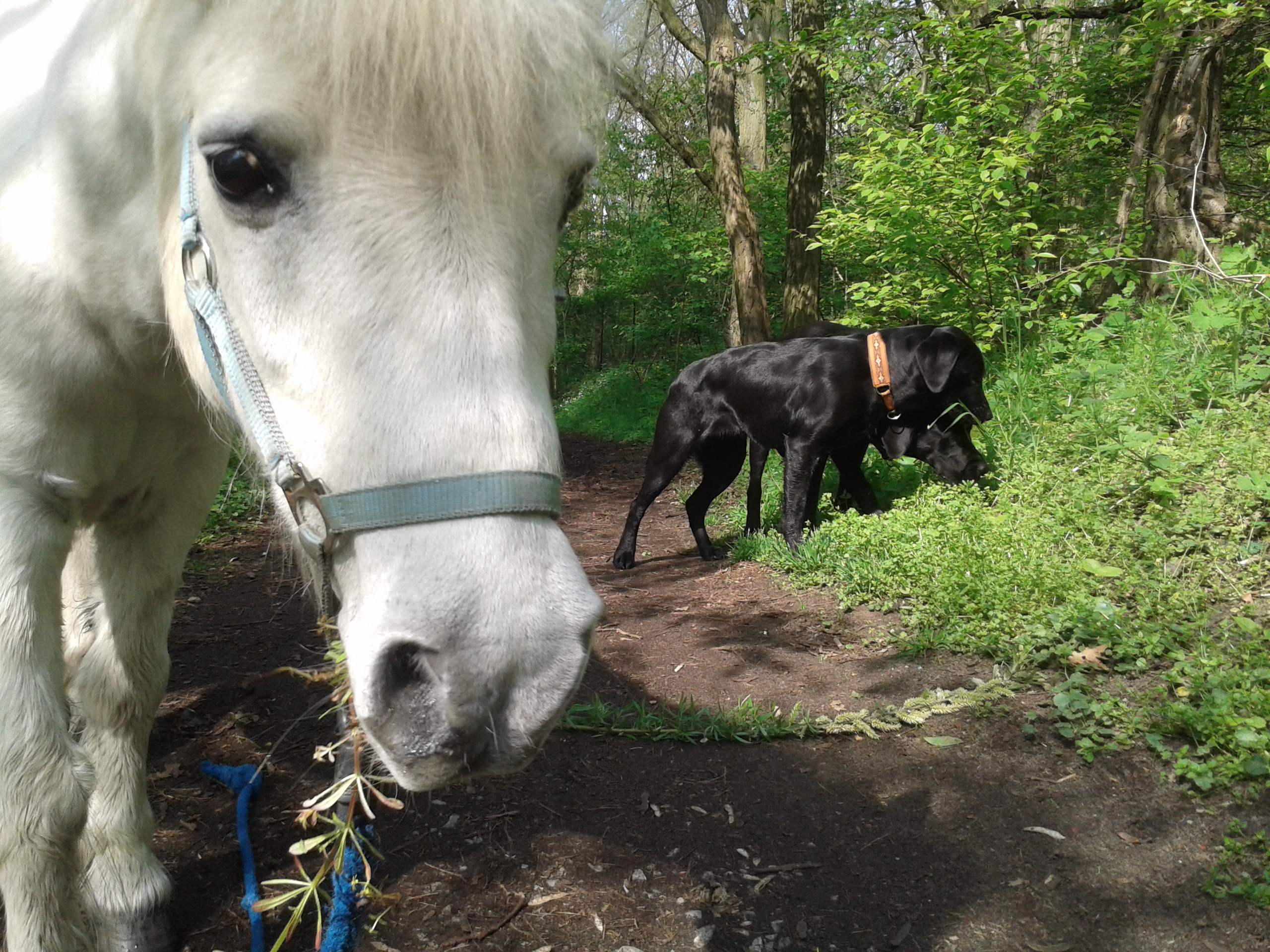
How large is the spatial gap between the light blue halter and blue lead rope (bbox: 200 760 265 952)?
114 cm

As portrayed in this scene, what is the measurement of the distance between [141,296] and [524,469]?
46.8 inches

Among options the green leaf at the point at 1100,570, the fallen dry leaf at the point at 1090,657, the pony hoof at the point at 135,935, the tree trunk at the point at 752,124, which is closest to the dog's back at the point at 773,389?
the green leaf at the point at 1100,570

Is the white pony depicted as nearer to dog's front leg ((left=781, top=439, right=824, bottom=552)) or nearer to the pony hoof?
the pony hoof

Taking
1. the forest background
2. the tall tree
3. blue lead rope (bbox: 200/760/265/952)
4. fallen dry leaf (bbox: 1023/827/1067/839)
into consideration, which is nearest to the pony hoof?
blue lead rope (bbox: 200/760/265/952)

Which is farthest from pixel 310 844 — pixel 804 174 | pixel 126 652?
pixel 804 174

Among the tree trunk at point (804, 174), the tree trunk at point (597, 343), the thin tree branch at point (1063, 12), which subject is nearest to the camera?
the thin tree branch at point (1063, 12)

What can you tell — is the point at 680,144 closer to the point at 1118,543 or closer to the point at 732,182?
the point at 732,182

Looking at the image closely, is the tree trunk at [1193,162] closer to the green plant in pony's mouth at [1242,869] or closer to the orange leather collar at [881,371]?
the orange leather collar at [881,371]

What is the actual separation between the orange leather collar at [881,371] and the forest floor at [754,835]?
2.11 meters

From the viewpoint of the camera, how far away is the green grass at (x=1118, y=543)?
3006 mm

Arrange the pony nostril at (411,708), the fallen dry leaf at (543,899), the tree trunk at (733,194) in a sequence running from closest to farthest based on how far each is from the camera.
→ the pony nostril at (411,708)
the fallen dry leaf at (543,899)
the tree trunk at (733,194)

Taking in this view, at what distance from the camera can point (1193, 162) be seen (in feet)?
20.0

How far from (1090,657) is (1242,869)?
3.73 feet

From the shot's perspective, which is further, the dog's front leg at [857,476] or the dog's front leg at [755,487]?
the dog's front leg at [755,487]
